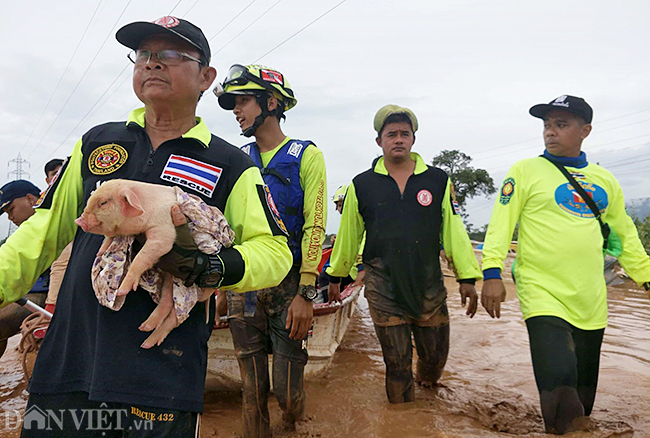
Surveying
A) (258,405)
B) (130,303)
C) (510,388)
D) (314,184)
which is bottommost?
(510,388)

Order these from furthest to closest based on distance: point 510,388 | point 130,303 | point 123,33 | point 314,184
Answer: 1. point 510,388
2. point 314,184
3. point 123,33
4. point 130,303

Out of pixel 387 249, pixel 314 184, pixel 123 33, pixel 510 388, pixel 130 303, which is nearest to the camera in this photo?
pixel 130 303

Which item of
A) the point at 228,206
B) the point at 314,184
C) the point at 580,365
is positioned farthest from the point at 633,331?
the point at 228,206

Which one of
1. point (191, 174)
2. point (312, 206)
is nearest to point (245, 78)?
point (312, 206)

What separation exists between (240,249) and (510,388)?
451 centimetres

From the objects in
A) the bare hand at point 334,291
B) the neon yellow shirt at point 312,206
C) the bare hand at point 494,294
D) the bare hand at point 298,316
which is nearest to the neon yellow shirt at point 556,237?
the bare hand at point 494,294

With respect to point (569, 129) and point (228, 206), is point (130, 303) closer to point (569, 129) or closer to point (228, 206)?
point (228, 206)

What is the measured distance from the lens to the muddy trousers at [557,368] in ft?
10.4

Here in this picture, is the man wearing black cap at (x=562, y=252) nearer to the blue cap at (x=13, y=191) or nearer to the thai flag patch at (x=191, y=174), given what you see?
the thai flag patch at (x=191, y=174)

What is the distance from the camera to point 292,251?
11.3 ft

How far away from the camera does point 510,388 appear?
5129 millimetres

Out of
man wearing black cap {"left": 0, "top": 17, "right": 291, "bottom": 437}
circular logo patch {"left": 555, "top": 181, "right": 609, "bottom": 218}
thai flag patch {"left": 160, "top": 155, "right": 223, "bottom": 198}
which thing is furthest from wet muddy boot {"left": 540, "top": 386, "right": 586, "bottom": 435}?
thai flag patch {"left": 160, "top": 155, "right": 223, "bottom": 198}

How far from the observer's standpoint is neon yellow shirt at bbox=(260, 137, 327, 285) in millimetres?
3330

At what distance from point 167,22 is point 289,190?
Result: 1.67 meters
